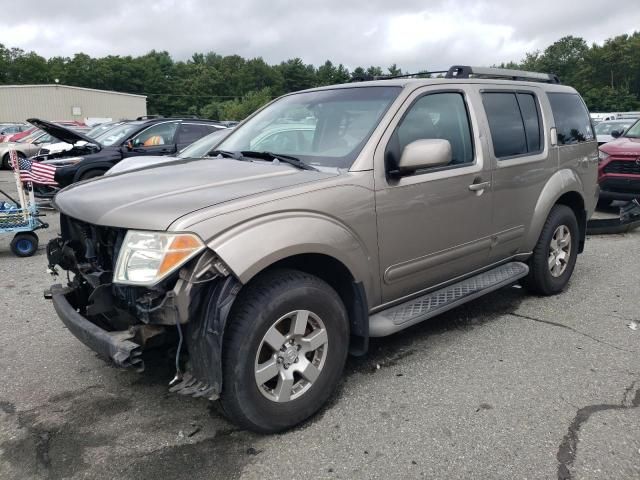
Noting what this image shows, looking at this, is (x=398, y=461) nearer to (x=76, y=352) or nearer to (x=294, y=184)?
(x=294, y=184)

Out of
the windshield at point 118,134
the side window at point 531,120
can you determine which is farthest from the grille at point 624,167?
the windshield at point 118,134

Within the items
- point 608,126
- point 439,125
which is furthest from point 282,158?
point 608,126

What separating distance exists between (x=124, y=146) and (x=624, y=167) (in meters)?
9.01

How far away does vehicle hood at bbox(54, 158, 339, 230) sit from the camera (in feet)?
8.62

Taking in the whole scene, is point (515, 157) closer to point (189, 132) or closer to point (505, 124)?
point (505, 124)

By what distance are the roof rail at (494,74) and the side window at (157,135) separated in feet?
25.3

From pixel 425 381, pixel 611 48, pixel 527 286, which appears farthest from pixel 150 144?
pixel 611 48

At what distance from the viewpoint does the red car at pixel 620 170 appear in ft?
29.1

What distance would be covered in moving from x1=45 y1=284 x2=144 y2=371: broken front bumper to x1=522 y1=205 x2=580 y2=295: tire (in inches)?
142

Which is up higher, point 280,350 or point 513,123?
point 513,123

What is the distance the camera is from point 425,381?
135 inches

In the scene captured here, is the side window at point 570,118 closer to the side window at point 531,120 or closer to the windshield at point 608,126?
the side window at point 531,120

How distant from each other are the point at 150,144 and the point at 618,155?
28.1ft

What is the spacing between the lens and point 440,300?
12.2 feet
